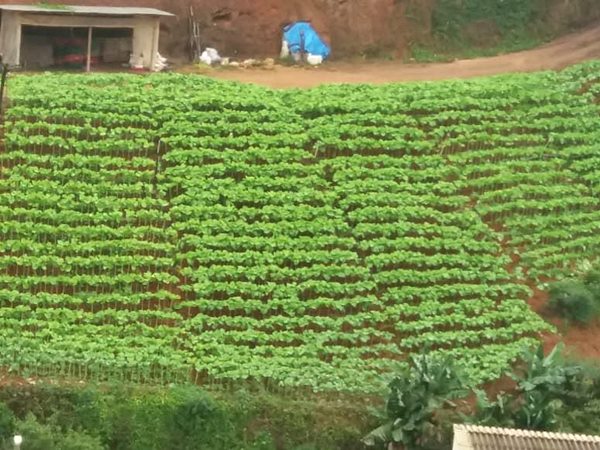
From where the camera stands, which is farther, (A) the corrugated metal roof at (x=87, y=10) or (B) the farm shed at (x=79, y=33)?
(B) the farm shed at (x=79, y=33)

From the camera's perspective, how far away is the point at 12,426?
1165cm

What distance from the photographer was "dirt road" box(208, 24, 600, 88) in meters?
19.7

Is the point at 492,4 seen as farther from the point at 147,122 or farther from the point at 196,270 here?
the point at 196,270

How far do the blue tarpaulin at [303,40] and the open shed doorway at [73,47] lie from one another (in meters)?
3.76

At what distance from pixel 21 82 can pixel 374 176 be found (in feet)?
22.1

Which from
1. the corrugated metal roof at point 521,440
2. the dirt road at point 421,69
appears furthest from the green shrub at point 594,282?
the dirt road at point 421,69

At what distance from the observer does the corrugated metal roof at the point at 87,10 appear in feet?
60.8

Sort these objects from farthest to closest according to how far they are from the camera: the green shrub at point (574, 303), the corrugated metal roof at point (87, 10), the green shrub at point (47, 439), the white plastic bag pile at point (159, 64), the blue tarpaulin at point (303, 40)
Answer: the blue tarpaulin at point (303, 40) < the white plastic bag pile at point (159, 64) < the corrugated metal roof at point (87, 10) < the green shrub at point (574, 303) < the green shrub at point (47, 439)

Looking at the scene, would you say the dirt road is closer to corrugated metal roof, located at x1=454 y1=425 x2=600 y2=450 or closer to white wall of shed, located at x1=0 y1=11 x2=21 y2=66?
white wall of shed, located at x1=0 y1=11 x2=21 y2=66

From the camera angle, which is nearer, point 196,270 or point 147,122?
point 196,270

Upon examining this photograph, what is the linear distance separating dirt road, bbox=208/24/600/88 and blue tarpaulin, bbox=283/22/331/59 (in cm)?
47

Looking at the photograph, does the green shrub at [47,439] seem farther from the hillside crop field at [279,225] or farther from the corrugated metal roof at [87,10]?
the corrugated metal roof at [87,10]

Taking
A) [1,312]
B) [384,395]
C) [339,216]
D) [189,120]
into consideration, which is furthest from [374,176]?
[1,312]

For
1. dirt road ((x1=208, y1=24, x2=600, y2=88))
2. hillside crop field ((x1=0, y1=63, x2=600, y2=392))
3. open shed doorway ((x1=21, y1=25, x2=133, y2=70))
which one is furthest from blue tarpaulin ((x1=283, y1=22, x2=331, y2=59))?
hillside crop field ((x1=0, y1=63, x2=600, y2=392))
